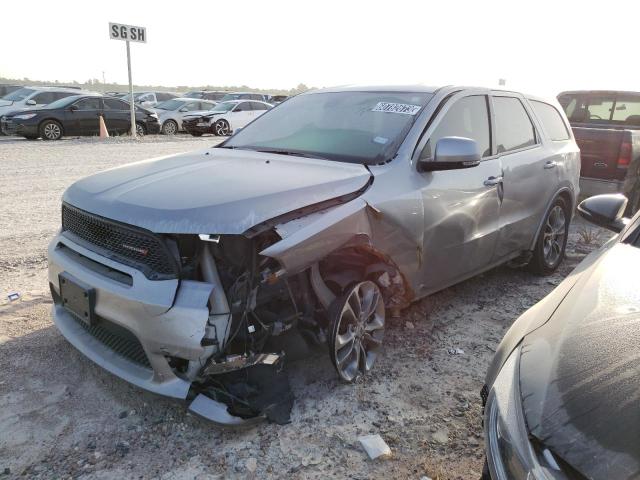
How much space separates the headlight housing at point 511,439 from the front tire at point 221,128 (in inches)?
759

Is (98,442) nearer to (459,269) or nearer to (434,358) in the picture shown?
(434,358)

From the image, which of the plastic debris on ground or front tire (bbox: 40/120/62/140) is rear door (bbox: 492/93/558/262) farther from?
front tire (bbox: 40/120/62/140)

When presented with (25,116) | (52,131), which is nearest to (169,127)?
(52,131)

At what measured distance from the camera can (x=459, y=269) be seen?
13.0 ft

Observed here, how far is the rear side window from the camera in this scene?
509 centimetres

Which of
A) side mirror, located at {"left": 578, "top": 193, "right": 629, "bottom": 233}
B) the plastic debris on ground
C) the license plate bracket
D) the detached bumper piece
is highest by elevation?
side mirror, located at {"left": 578, "top": 193, "right": 629, "bottom": 233}

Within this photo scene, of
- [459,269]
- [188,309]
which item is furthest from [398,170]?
[188,309]

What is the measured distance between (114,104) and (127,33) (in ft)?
8.04

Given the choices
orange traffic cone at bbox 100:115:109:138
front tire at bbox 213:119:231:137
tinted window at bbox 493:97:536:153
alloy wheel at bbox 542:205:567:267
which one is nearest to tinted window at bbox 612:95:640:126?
alloy wheel at bbox 542:205:567:267

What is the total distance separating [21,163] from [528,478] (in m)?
11.3

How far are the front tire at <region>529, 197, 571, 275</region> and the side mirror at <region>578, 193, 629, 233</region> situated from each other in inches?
73.4

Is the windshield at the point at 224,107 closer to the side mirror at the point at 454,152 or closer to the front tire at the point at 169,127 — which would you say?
the front tire at the point at 169,127

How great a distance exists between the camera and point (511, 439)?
1692 mm

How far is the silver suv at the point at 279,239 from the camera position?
259cm
